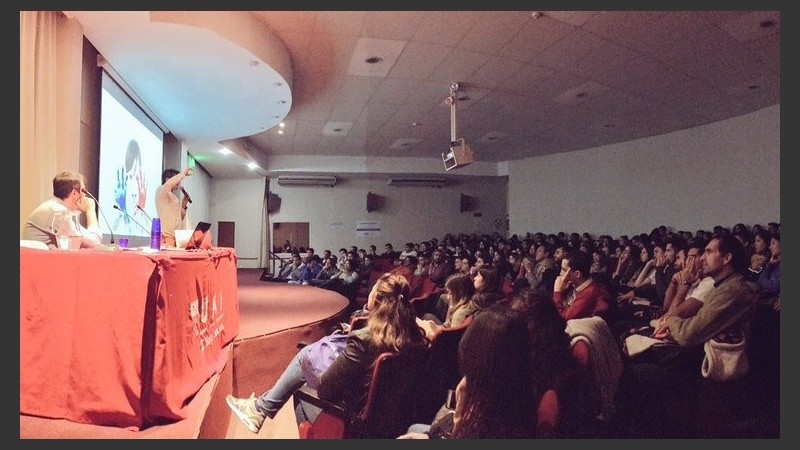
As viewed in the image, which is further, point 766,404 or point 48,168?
point 48,168

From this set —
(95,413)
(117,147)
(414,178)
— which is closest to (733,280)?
(95,413)

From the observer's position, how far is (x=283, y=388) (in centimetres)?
206

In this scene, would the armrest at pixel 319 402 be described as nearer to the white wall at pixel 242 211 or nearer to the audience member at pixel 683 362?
the audience member at pixel 683 362

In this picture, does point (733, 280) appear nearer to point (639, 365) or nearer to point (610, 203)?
point (639, 365)

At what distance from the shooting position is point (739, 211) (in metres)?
5.65

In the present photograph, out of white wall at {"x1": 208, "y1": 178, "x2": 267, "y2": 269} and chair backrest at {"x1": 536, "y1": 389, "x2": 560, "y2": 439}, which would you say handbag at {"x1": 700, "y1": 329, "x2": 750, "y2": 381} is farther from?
white wall at {"x1": 208, "y1": 178, "x2": 267, "y2": 269}

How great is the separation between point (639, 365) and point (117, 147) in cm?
408

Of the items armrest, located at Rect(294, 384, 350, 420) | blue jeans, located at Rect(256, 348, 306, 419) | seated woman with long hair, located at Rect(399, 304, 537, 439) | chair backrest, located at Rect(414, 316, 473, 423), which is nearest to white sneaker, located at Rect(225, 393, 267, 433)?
blue jeans, located at Rect(256, 348, 306, 419)

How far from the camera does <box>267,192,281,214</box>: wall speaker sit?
728 centimetres

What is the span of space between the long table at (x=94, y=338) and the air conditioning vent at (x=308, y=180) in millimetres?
6365

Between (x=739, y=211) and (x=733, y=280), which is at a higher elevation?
(x=739, y=211)

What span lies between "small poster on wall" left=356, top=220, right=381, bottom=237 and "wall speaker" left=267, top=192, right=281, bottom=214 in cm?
177

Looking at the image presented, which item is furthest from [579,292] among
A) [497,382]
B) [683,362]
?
[497,382]

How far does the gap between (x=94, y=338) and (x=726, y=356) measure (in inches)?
104
